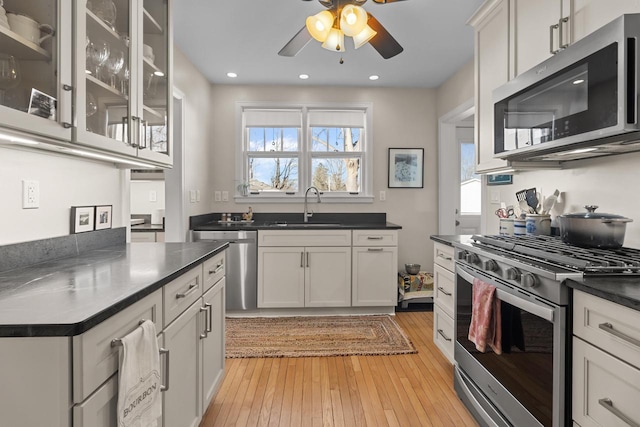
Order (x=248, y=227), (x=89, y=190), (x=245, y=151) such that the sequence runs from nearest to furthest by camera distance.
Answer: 1. (x=89, y=190)
2. (x=248, y=227)
3. (x=245, y=151)

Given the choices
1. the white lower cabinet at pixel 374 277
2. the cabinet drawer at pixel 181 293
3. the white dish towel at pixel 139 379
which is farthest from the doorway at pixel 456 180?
the white dish towel at pixel 139 379

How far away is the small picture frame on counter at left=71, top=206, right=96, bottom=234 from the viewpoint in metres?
1.70

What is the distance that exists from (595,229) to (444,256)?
95 centimetres

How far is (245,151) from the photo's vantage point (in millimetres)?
4191

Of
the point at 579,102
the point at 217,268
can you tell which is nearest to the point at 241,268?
the point at 217,268

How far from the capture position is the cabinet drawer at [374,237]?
356 cm

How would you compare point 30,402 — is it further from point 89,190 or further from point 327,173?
point 327,173

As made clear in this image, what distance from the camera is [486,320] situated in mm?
1694

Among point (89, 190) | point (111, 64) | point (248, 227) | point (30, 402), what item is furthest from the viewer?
point (248, 227)

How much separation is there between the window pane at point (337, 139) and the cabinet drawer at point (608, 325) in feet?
10.8

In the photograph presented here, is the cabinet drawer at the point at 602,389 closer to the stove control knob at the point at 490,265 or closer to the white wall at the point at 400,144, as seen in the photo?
the stove control knob at the point at 490,265

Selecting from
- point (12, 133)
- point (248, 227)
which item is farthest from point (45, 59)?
point (248, 227)

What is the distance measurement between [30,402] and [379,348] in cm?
243

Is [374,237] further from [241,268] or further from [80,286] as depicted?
[80,286]
